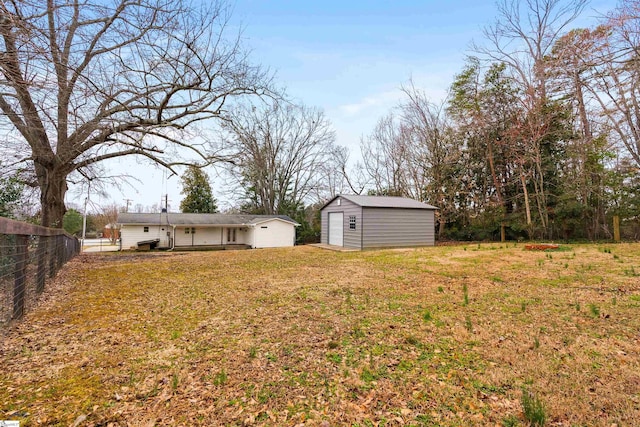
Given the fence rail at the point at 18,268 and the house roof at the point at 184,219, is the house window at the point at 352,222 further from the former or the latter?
the fence rail at the point at 18,268

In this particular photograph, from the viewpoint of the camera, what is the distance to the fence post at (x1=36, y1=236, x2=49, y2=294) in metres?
4.71

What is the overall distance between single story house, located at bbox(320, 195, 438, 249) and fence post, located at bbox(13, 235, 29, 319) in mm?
10474

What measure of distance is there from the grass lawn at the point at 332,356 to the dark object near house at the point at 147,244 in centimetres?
1573

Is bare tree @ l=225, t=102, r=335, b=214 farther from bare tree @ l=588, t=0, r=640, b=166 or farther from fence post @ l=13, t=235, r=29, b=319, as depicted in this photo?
fence post @ l=13, t=235, r=29, b=319

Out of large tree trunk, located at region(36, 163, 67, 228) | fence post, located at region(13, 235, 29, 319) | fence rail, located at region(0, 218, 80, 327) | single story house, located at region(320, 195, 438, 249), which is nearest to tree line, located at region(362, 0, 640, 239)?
single story house, located at region(320, 195, 438, 249)

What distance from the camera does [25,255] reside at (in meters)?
3.74

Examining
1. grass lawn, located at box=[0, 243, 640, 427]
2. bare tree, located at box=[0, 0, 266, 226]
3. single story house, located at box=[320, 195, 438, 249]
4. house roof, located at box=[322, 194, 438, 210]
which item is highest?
bare tree, located at box=[0, 0, 266, 226]

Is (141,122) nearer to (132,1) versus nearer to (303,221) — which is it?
(132,1)

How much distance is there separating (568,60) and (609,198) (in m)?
11.1

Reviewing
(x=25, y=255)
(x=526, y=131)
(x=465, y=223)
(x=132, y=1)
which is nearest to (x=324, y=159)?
(x=465, y=223)

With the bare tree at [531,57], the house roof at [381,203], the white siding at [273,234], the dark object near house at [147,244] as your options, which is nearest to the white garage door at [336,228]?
the house roof at [381,203]

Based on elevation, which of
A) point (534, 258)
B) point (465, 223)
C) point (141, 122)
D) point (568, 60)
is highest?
point (568, 60)

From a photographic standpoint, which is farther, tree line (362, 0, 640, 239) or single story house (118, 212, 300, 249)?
single story house (118, 212, 300, 249)

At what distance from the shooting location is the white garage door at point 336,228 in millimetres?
Result: 14367
